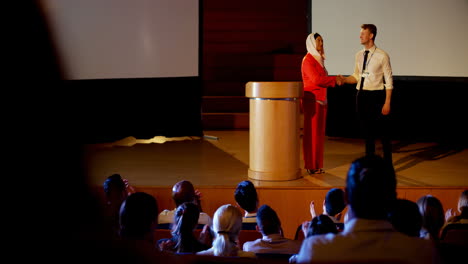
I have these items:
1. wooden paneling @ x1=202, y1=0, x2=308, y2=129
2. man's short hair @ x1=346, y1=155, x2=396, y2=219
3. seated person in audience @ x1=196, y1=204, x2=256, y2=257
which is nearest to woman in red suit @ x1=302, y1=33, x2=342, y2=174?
seated person in audience @ x1=196, y1=204, x2=256, y2=257

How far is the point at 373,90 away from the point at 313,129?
648 millimetres

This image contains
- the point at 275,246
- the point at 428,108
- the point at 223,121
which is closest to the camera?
the point at 275,246

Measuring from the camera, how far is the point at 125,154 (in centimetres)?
601

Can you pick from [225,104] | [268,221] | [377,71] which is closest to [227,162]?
[377,71]

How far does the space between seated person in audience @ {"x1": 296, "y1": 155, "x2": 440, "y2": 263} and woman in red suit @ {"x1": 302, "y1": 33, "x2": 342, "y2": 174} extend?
3.12 meters

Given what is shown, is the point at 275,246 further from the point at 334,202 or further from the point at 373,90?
the point at 373,90

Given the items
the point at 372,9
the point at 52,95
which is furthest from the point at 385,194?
the point at 372,9

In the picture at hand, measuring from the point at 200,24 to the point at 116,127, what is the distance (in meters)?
1.92

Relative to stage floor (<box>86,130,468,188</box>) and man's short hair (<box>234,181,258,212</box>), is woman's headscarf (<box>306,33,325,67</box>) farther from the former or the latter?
man's short hair (<box>234,181,258,212</box>)

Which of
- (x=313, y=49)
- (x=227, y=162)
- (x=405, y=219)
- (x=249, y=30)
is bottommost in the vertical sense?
(x=227, y=162)

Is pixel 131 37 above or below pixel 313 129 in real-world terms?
above

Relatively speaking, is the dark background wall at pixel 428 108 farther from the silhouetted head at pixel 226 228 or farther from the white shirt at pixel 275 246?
the silhouetted head at pixel 226 228

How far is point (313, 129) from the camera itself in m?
4.71

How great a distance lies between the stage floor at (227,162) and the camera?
174 inches
